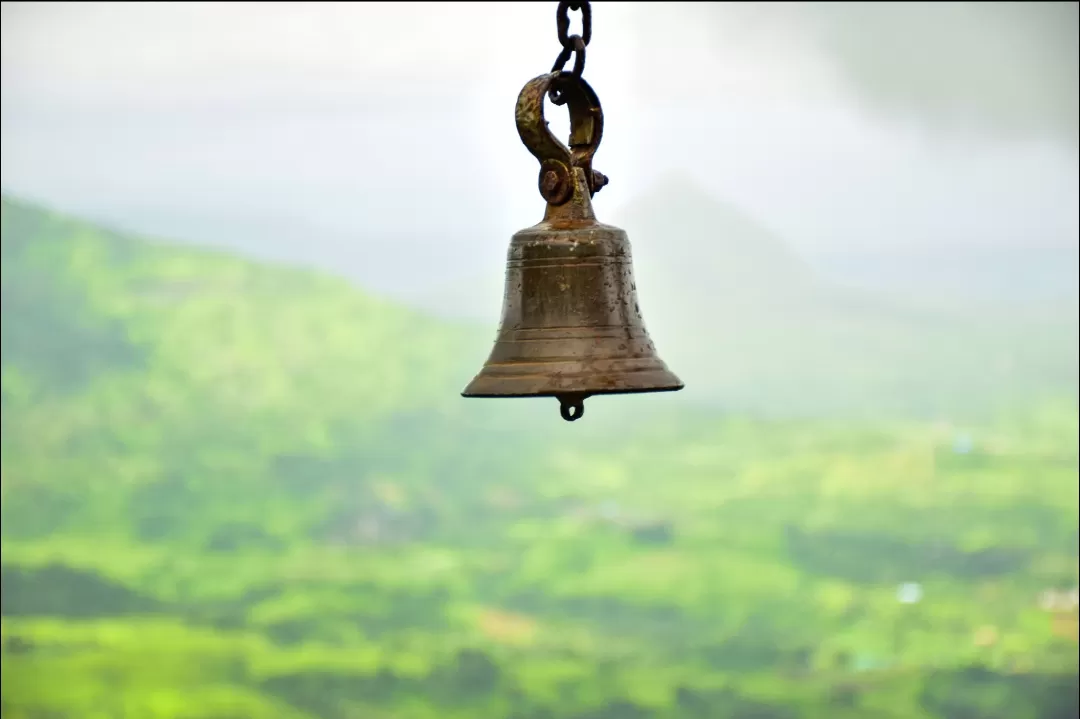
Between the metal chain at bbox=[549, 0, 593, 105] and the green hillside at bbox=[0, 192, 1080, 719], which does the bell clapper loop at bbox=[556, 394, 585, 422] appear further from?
the green hillside at bbox=[0, 192, 1080, 719]

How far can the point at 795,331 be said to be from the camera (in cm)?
821

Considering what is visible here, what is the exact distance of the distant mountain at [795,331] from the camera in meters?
7.98

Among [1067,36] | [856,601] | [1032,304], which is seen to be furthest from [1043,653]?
[1067,36]

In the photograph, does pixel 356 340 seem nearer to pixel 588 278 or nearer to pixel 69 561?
pixel 69 561

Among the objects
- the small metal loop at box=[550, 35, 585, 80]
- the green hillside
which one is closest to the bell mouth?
the small metal loop at box=[550, 35, 585, 80]

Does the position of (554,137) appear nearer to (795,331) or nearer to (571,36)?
(571,36)

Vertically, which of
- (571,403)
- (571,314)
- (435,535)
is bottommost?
(435,535)

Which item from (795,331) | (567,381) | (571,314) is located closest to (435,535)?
(795,331)

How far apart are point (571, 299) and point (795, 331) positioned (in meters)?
4.99

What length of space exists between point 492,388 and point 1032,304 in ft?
18.3

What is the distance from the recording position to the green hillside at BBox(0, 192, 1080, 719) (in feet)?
24.8

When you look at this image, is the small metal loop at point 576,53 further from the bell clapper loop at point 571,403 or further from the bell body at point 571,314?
the bell clapper loop at point 571,403

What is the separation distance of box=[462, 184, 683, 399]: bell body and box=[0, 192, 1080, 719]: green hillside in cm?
443

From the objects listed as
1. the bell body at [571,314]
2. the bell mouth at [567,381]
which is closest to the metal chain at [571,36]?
the bell body at [571,314]
